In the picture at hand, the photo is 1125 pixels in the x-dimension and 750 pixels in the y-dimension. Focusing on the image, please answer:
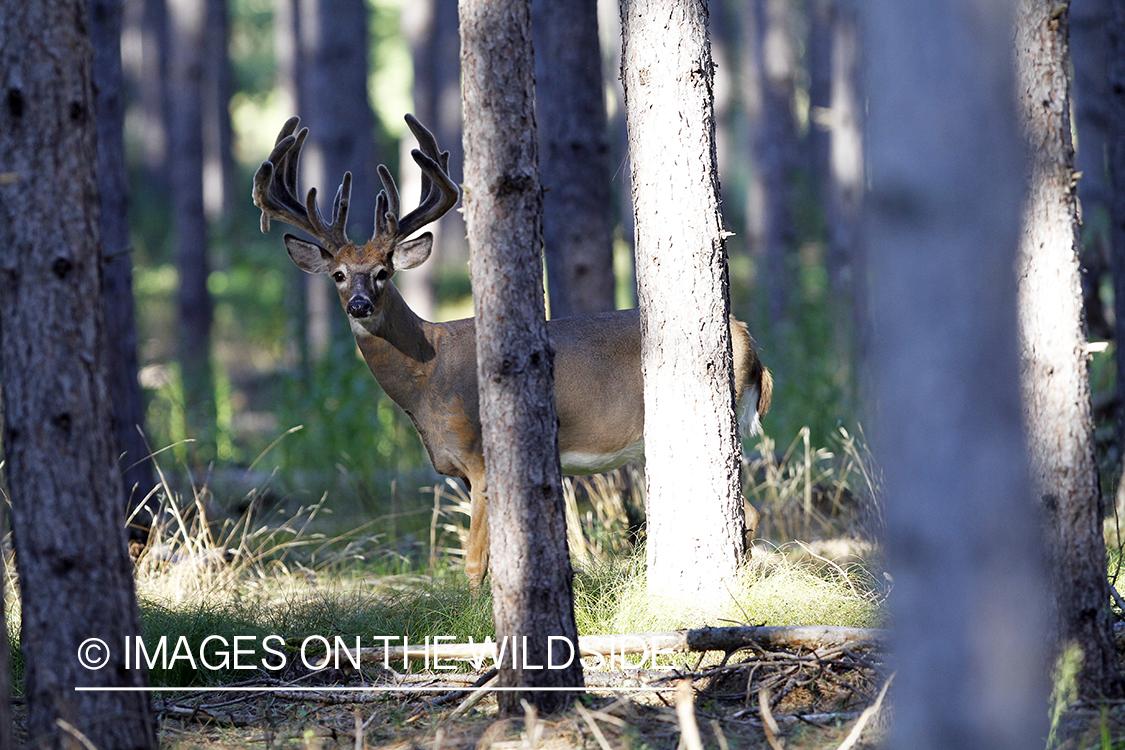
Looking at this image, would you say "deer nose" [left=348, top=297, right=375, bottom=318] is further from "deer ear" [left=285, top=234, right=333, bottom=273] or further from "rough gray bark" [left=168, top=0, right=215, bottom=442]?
"rough gray bark" [left=168, top=0, right=215, bottom=442]

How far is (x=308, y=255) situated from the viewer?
580cm

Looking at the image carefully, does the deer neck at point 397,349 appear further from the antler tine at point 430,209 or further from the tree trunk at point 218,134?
the tree trunk at point 218,134

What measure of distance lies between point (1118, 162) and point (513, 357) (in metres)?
4.56

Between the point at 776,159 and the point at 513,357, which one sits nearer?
the point at 513,357

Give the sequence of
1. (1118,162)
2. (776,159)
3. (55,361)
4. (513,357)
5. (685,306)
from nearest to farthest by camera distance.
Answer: (55,361) → (513,357) → (685,306) → (1118,162) → (776,159)

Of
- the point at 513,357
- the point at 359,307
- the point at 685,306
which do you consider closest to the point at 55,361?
the point at 513,357

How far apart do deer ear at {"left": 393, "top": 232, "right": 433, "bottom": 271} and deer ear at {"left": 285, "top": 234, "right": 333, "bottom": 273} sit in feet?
1.19

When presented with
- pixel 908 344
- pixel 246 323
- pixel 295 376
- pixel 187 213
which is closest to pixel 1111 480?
pixel 908 344

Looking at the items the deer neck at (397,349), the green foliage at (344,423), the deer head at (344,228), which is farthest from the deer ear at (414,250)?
the green foliage at (344,423)

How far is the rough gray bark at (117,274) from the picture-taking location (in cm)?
665

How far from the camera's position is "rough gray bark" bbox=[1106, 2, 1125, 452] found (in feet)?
20.1

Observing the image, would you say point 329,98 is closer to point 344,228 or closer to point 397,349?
point 344,228

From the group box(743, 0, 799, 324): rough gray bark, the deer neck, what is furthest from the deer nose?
box(743, 0, 799, 324): rough gray bark

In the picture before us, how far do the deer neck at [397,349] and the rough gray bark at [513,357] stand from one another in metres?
2.26
